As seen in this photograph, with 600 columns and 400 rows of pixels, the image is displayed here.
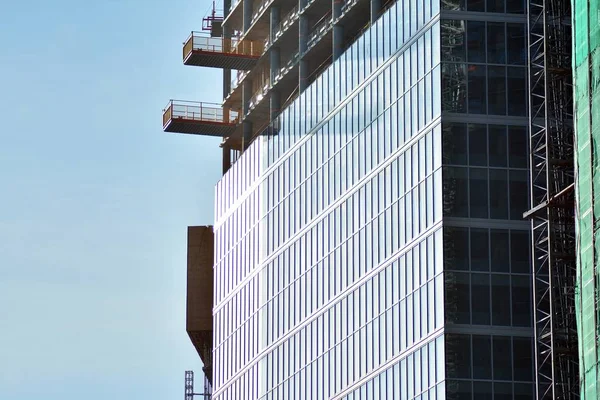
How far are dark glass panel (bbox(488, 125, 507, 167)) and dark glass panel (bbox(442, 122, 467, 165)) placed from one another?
155 cm

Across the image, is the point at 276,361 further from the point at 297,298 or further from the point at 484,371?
the point at 484,371

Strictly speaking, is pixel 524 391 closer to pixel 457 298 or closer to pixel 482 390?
pixel 482 390

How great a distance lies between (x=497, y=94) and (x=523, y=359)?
14430 mm

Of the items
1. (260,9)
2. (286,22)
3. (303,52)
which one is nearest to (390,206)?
(303,52)

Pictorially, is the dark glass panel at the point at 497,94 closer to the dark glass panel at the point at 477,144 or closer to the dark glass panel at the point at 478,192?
the dark glass panel at the point at 477,144

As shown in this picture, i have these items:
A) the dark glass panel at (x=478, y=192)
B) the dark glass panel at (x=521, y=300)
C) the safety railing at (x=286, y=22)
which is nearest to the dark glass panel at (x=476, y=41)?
the dark glass panel at (x=478, y=192)

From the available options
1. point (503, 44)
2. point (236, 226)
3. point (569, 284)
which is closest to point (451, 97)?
point (503, 44)

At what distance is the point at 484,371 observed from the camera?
361 ft

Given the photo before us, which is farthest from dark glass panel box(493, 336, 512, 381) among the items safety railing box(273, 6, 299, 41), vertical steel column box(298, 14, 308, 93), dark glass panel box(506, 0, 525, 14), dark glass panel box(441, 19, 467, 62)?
safety railing box(273, 6, 299, 41)

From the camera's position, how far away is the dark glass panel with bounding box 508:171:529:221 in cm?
11250

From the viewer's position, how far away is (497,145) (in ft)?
373

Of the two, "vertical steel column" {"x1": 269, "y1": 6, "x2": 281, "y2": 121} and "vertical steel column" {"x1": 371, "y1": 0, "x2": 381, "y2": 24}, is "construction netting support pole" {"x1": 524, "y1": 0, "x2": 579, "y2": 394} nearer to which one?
"vertical steel column" {"x1": 371, "y1": 0, "x2": 381, "y2": 24}

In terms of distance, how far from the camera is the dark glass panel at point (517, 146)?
112938 millimetres

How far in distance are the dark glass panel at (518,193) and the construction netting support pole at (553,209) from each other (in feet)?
4.22
